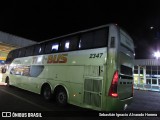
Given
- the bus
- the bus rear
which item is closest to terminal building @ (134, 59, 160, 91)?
the bus

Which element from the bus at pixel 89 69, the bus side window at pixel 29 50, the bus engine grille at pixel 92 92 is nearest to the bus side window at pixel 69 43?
the bus at pixel 89 69

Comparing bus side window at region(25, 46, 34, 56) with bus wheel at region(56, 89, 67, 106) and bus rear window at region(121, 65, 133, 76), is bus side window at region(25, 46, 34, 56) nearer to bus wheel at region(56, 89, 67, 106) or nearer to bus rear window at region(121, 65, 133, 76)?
bus wheel at region(56, 89, 67, 106)

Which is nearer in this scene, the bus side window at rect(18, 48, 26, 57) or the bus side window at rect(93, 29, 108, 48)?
the bus side window at rect(93, 29, 108, 48)

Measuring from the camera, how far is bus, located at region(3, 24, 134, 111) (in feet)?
19.9

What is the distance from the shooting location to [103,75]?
20.3 feet

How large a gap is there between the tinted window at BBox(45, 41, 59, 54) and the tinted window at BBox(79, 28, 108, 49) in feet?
6.68

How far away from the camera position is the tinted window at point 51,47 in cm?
919

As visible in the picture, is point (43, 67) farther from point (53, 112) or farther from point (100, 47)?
point (100, 47)

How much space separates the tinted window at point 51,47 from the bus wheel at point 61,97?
2412 millimetres

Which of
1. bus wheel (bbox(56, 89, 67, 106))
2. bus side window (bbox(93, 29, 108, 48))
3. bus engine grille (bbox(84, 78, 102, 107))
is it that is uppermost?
bus side window (bbox(93, 29, 108, 48))

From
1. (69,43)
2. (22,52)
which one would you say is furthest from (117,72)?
(22,52)

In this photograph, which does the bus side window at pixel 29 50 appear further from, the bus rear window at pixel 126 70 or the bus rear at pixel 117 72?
the bus rear window at pixel 126 70

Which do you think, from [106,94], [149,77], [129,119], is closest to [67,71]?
[106,94]

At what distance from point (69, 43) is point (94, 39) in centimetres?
180
